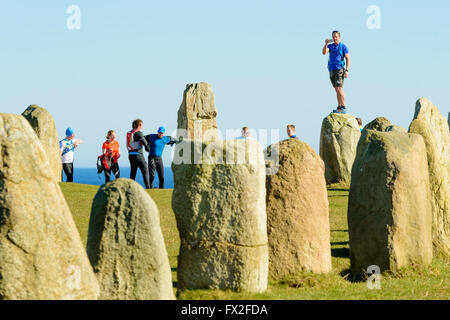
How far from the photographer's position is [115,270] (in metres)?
7.48

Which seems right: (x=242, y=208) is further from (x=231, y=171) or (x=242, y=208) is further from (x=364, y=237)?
(x=364, y=237)

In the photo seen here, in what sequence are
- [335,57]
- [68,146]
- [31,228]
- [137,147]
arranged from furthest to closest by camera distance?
[335,57], [68,146], [137,147], [31,228]

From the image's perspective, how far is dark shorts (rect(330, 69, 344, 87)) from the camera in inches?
941

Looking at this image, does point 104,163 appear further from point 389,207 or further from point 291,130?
point 389,207

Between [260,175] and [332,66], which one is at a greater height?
[332,66]

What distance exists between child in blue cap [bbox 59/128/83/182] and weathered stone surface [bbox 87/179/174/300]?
1475 cm

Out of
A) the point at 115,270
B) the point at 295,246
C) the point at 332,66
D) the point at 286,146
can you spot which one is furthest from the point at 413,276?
the point at 332,66

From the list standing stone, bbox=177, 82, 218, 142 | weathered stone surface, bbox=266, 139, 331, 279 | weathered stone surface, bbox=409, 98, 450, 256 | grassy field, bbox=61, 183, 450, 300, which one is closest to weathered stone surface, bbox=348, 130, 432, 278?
grassy field, bbox=61, 183, 450, 300

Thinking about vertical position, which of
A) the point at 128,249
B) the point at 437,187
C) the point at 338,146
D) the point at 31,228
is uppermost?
the point at 338,146

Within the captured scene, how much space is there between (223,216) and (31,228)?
3242 millimetres

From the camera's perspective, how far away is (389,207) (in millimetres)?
11664

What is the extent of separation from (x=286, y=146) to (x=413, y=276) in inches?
116

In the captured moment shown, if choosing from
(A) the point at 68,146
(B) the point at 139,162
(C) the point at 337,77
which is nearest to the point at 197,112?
(B) the point at 139,162

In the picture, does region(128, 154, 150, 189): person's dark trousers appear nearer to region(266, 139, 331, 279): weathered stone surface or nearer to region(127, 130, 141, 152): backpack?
region(127, 130, 141, 152): backpack
